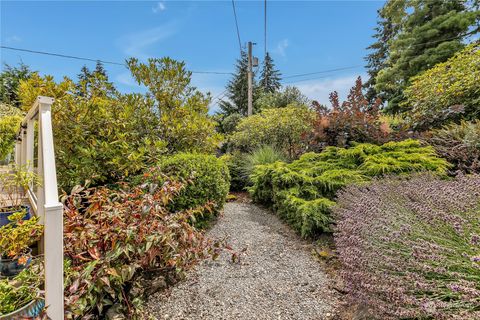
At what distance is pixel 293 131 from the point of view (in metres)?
7.37

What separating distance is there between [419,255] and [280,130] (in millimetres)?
6413

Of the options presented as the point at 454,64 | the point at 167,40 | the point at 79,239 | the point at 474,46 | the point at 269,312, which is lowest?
the point at 269,312

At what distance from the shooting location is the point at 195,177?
349 centimetres

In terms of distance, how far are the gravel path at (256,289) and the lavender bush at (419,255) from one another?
19.5 inches

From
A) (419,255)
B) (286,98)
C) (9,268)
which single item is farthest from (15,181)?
(286,98)

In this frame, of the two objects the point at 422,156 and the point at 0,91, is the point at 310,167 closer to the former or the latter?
the point at 422,156

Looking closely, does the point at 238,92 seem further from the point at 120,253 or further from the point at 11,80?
the point at 120,253

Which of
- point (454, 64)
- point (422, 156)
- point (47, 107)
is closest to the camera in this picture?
point (47, 107)

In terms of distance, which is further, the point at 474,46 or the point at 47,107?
the point at 474,46

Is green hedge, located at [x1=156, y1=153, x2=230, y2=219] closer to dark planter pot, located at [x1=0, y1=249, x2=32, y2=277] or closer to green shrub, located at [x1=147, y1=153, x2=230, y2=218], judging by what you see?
green shrub, located at [x1=147, y1=153, x2=230, y2=218]

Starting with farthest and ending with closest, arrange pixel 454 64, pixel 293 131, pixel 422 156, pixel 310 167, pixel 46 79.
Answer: pixel 293 131
pixel 454 64
pixel 310 167
pixel 46 79
pixel 422 156

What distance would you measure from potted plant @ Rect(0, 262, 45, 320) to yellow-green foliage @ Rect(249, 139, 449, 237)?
2.60 meters

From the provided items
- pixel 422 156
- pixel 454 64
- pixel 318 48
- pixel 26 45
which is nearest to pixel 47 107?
pixel 422 156

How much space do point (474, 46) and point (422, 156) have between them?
5.14m
